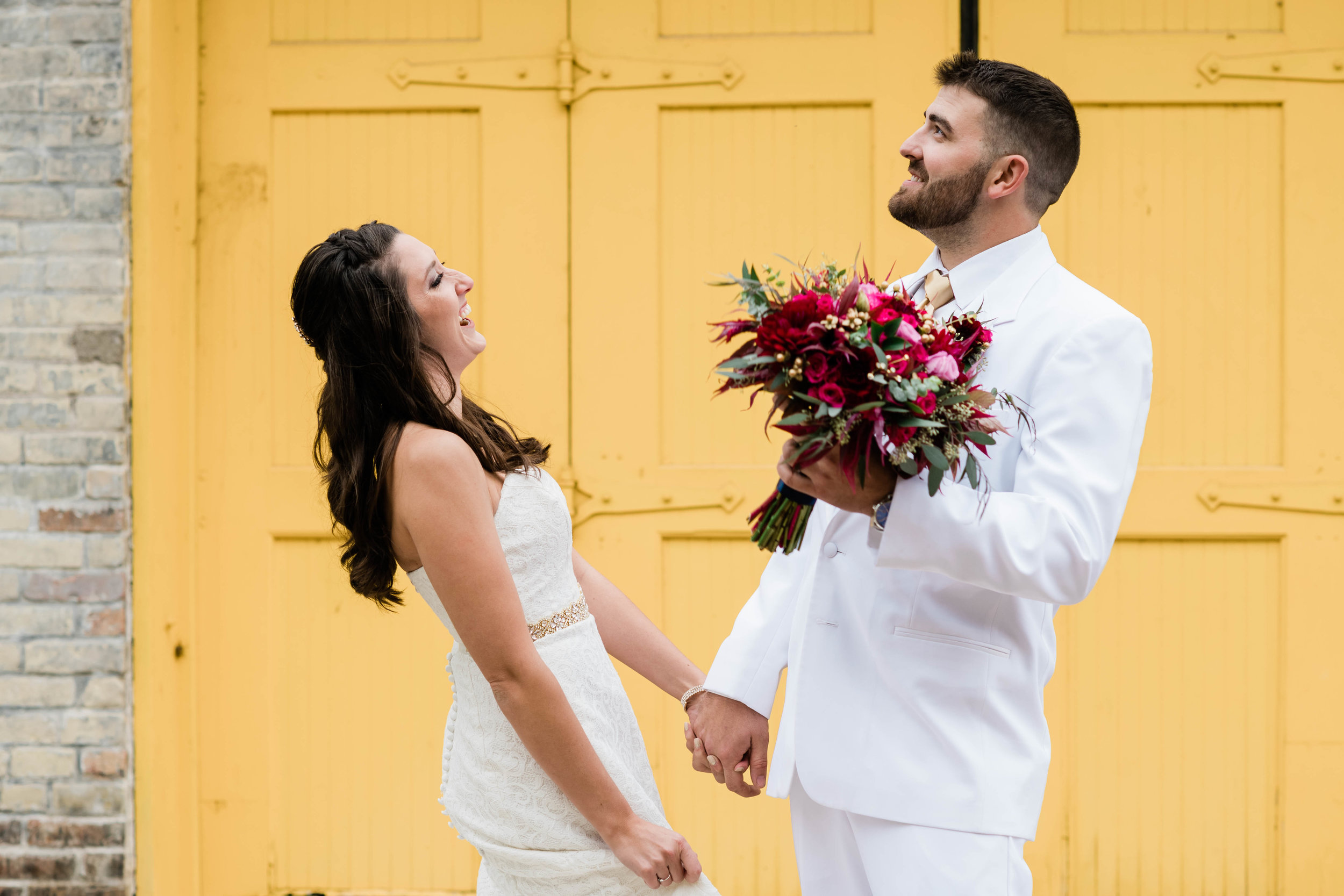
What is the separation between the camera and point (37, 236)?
3.01 meters

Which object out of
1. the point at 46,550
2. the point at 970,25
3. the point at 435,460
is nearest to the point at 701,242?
the point at 970,25

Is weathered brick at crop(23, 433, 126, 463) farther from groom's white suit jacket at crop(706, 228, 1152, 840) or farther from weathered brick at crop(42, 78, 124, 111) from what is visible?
groom's white suit jacket at crop(706, 228, 1152, 840)

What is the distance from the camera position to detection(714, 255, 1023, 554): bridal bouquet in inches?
53.1

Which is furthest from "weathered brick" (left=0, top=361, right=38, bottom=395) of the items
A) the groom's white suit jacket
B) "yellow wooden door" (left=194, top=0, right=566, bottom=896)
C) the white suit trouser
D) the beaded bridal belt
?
the white suit trouser

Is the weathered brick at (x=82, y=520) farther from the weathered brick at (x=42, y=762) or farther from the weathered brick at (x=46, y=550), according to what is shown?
the weathered brick at (x=42, y=762)

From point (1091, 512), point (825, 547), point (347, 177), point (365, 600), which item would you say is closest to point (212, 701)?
point (365, 600)

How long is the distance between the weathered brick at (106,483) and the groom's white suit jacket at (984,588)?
2.12 meters

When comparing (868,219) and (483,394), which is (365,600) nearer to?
(483,394)

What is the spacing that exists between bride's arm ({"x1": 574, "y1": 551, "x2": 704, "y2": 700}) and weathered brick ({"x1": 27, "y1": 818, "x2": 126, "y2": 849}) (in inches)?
70.5

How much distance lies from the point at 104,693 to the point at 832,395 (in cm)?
258

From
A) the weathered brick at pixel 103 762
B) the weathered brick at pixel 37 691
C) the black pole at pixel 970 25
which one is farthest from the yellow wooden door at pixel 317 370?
the black pole at pixel 970 25

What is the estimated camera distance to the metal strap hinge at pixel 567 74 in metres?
3.18

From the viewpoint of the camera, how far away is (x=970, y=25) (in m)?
3.15

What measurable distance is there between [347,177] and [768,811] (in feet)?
7.56
